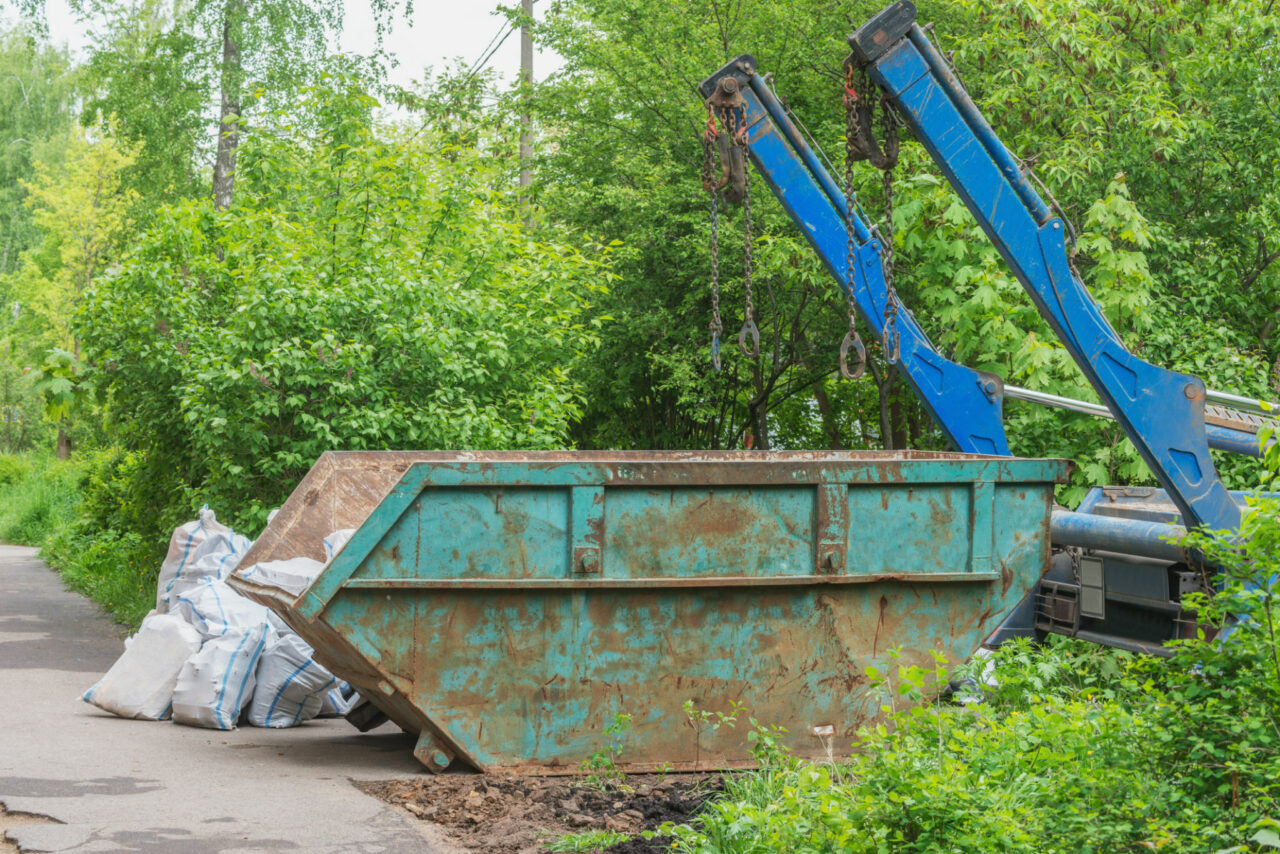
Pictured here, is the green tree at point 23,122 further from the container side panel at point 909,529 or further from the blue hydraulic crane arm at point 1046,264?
the container side panel at point 909,529

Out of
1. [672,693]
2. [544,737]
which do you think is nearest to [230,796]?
Result: [544,737]

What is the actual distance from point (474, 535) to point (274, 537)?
1741 mm

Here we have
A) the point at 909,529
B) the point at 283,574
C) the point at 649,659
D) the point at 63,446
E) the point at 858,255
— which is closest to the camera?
→ the point at 649,659

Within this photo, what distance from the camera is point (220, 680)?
6.78m

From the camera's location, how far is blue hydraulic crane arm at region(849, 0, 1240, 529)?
636 cm

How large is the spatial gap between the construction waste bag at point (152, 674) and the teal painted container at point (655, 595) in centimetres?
148

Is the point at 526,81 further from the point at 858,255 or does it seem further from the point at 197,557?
the point at 197,557

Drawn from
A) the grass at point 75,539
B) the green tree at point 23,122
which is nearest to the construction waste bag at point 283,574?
the grass at point 75,539

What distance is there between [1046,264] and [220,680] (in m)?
4.99

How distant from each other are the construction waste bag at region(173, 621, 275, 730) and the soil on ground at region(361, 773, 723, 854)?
5.42ft

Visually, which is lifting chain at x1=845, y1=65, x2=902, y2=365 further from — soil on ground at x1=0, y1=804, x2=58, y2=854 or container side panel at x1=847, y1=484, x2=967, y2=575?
soil on ground at x1=0, y1=804, x2=58, y2=854

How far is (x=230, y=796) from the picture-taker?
17.1 ft

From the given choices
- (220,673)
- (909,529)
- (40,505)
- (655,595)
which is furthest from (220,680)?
(40,505)

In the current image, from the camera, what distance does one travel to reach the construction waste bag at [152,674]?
6.95m
